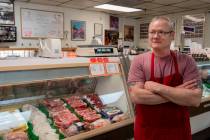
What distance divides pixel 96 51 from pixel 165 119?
2.86 feet

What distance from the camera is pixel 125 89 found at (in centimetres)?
206

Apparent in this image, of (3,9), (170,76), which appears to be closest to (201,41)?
(3,9)

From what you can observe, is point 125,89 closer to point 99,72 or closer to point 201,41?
point 99,72

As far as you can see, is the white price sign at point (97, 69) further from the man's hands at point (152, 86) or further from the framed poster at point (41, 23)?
the framed poster at point (41, 23)

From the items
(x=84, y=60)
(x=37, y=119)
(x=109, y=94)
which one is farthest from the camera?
(x=109, y=94)

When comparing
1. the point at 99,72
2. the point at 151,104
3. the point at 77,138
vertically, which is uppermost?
the point at 99,72

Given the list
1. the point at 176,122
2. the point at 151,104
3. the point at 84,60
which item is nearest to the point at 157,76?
the point at 151,104

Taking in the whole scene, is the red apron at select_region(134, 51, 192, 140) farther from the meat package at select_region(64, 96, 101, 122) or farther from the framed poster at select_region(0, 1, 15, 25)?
the framed poster at select_region(0, 1, 15, 25)

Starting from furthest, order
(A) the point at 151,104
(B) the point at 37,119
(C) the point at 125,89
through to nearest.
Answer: (C) the point at 125,89 < (B) the point at 37,119 < (A) the point at 151,104

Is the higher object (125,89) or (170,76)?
(170,76)

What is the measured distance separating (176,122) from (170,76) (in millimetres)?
336

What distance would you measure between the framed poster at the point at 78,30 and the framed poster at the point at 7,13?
191 centimetres

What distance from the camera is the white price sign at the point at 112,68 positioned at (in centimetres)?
200

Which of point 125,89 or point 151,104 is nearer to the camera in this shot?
point 151,104
